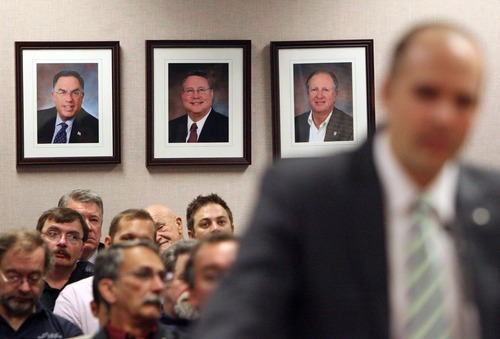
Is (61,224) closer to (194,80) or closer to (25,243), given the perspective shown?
(25,243)

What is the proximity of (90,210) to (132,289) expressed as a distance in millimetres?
1951

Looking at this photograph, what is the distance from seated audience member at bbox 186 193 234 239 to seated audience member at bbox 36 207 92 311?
0.62 metres

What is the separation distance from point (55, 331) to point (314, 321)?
9.40 ft

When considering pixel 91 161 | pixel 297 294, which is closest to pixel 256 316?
pixel 297 294

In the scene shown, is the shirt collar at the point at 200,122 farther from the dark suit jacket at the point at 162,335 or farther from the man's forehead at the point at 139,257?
the dark suit jacket at the point at 162,335

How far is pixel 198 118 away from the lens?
5676mm

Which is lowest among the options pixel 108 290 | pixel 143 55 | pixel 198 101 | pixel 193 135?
pixel 108 290

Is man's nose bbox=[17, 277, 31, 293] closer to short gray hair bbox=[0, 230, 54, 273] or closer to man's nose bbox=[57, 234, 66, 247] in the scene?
short gray hair bbox=[0, 230, 54, 273]

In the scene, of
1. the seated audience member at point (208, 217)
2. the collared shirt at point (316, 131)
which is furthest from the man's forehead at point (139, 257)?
the collared shirt at point (316, 131)

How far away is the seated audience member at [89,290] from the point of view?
4262mm

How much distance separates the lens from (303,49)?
572 cm

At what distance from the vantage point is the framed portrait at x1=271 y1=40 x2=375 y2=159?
5.69 m

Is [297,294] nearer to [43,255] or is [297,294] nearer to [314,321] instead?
[314,321]

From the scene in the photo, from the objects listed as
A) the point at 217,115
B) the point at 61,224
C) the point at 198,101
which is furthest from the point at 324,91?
the point at 61,224
